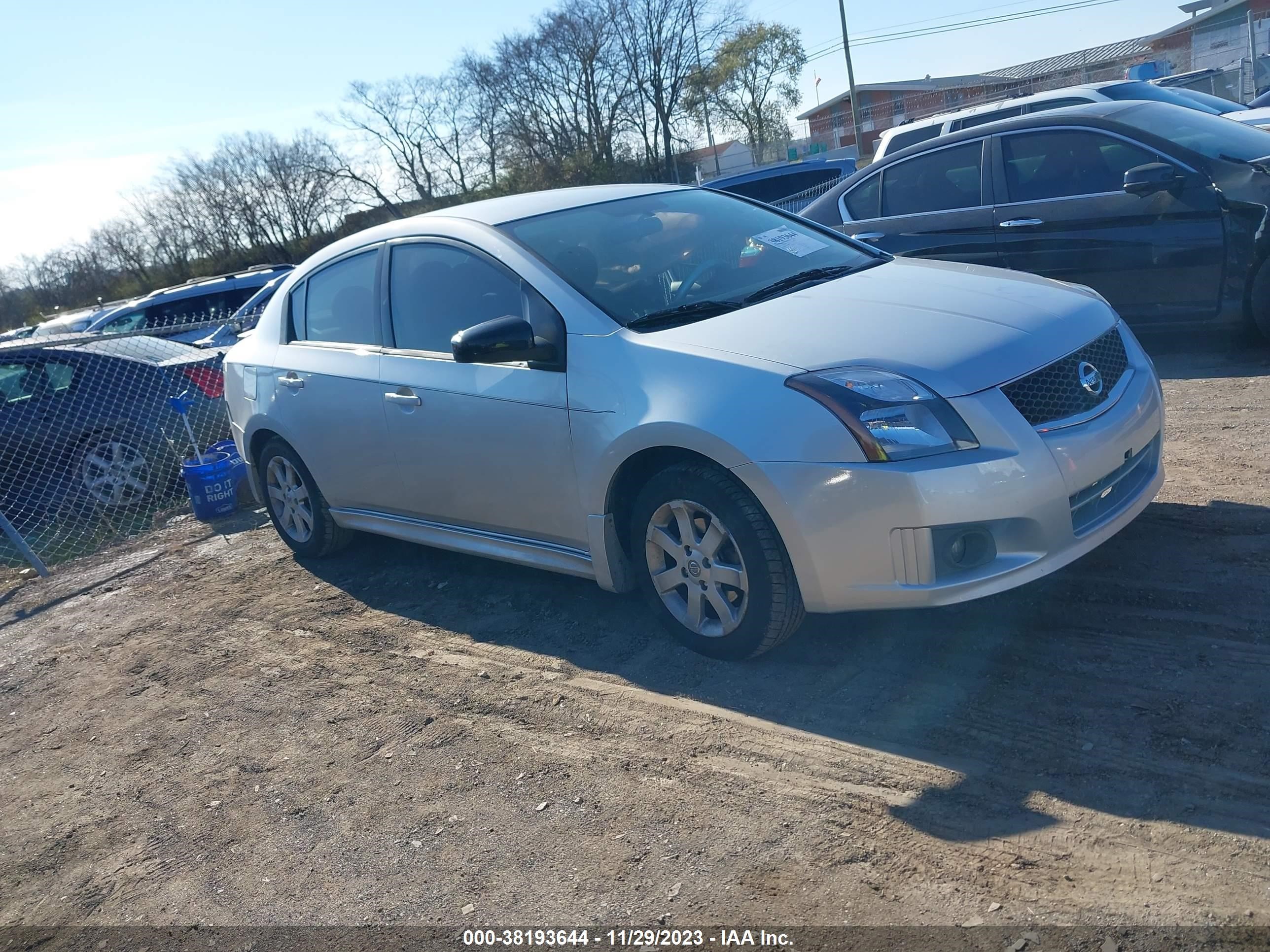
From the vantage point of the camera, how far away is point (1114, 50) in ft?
139

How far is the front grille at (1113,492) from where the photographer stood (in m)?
3.57

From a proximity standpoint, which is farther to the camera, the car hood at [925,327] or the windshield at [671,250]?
the windshield at [671,250]

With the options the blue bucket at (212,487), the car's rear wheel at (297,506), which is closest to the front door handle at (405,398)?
the car's rear wheel at (297,506)

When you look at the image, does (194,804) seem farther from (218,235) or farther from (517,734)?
(218,235)

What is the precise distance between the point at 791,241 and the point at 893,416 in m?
1.70

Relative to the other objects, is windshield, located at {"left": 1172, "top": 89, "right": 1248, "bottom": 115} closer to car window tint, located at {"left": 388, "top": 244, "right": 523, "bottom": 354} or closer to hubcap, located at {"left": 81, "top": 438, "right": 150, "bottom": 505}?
car window tint, located at {"left": 388, "top": 244, "right": 523, "bottom": 354}

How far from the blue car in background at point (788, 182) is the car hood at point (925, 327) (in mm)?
9554

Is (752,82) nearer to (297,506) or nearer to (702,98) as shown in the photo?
(702,98)

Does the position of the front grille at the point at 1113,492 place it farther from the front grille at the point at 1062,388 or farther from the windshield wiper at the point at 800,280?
the windshield wiper at the point at 800,280

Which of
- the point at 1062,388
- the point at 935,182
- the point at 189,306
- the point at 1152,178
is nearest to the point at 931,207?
the point at 935,182

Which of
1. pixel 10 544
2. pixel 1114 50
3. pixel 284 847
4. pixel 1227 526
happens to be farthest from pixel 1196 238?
pixel 1114 50

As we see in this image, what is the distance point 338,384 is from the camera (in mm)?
5359

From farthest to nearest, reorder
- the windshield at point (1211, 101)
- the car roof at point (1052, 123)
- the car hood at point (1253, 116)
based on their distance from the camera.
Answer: the car hood at point (1253, 116), the windshield at point (1211, 101), the car roof at point (1052, 123)

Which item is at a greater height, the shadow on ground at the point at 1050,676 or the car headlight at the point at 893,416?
the car headlight at the point at 893,416
